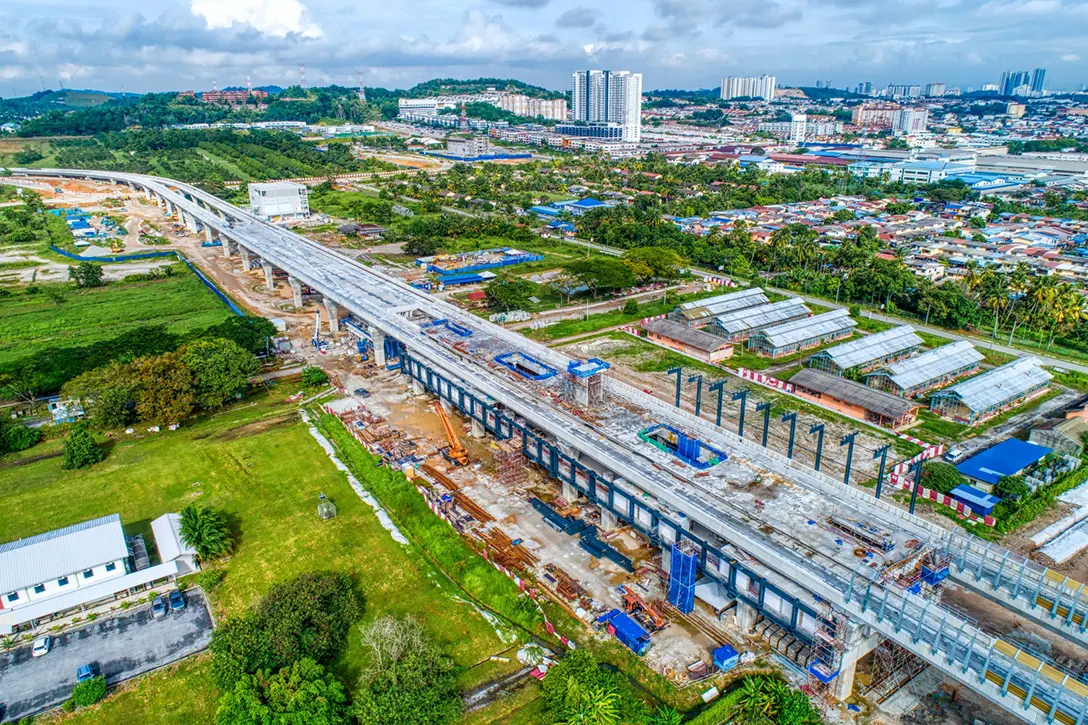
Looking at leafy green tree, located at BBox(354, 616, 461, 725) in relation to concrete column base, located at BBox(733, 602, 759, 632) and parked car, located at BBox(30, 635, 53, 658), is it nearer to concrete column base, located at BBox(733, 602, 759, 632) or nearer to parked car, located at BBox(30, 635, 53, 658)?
concrete column base, located at BBox(733, 602, 759, 632)

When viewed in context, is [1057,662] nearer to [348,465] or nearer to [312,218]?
[348,465]

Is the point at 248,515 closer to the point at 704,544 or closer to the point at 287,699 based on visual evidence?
the point at 287,699

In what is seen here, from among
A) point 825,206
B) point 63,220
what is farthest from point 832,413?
point 63,220

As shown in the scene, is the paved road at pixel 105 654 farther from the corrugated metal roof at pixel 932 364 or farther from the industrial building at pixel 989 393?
the industrial building at pixel 989 393

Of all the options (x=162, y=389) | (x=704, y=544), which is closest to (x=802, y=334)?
(x=704, y=544)

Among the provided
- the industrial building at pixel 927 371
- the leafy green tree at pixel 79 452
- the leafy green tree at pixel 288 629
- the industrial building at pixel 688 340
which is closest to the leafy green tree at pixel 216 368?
the leafy green tree at pixel 79 452

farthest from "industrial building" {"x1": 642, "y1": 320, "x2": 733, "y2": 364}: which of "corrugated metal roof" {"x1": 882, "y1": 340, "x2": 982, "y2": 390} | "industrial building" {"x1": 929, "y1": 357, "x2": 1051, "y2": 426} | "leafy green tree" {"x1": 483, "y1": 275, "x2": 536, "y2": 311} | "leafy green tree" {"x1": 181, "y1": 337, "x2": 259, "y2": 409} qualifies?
"leafy green tree" {"x1": 181, "y1": 337, "x2": 259, "y2": 409}

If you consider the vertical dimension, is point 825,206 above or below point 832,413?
above
